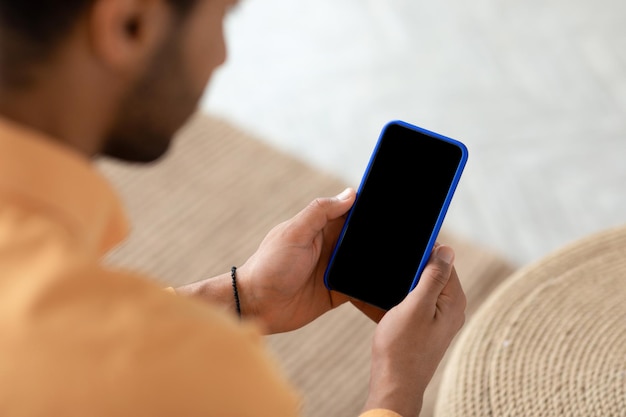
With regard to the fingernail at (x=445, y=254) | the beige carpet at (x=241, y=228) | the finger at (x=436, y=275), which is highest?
the fingernail at (x=445, y=254)

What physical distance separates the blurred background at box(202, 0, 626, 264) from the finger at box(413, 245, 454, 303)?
0.80 meters

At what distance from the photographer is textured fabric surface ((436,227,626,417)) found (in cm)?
96

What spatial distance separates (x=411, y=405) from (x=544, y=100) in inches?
49.5

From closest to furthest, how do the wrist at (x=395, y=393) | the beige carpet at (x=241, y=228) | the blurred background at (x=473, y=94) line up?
the wrist at (x=395, y=393)
the beige carpet at (x=241, y=228)
the blurred background at (x=473, y=94)

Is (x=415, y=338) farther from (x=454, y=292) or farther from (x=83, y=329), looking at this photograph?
(x=83, y=329)

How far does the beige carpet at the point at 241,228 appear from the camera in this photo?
149 cm

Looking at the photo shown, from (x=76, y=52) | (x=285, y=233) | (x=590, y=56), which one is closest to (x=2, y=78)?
(x=76, y=52)

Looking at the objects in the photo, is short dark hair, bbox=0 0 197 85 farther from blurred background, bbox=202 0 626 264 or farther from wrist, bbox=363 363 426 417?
blurred background, bbox=202 0 626 264

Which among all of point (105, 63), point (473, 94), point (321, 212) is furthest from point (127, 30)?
point (473, 94)

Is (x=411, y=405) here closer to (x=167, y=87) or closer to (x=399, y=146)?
(x=399, y=146)

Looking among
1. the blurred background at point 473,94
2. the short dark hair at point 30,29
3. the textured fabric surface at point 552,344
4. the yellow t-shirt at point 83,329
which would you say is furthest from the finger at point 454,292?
the blurred background at point 473,94

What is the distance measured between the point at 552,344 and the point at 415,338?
0.74 feet

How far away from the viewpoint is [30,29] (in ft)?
1.80

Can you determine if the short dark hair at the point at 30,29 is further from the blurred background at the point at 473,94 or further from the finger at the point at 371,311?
the blurred background at the point at 473,94
